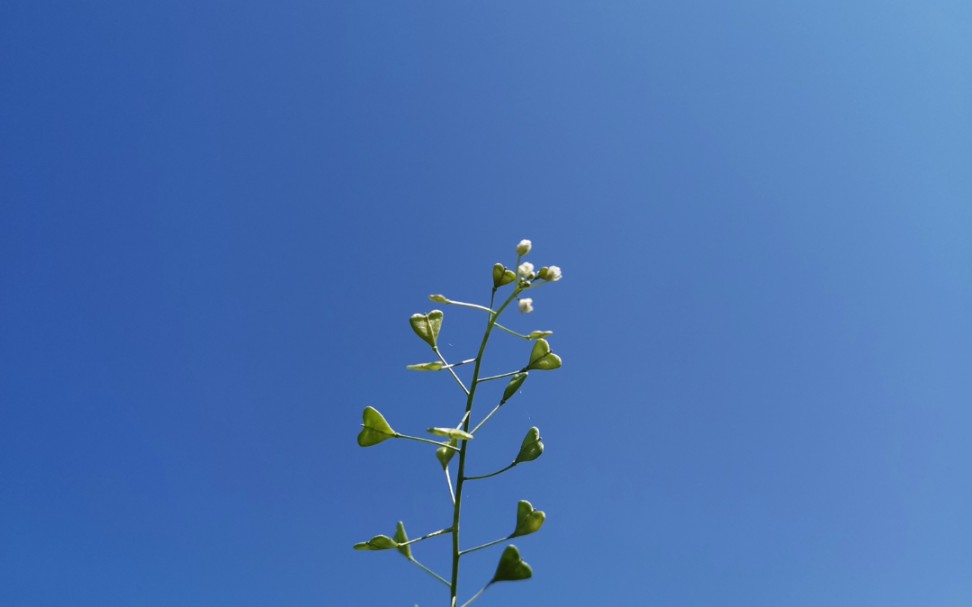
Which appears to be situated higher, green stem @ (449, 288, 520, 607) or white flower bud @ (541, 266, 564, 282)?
white flower bud @ (541, 266, 564, 282)

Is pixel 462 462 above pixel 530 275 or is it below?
below

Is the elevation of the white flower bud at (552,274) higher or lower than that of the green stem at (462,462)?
higher

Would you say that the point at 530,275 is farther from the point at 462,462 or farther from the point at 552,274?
the point at 462,462

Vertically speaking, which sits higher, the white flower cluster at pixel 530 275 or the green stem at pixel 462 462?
the white flower cluster at pixel 530 275

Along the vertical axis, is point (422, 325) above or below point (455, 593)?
above

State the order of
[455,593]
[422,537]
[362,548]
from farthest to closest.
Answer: [362,548] < [422,537] < [455,593]

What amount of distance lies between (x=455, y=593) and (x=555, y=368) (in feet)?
2.77

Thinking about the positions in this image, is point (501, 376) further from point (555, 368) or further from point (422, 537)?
point (422, 537)

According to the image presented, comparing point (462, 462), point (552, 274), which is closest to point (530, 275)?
point (552, 274)

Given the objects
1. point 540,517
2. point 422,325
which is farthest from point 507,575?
point 422,325

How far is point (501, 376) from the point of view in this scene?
2090 millimetres

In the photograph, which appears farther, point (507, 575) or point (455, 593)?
point (507, 575)

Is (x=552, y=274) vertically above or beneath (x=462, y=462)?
above

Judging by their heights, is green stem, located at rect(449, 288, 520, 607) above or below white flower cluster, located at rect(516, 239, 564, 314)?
below
